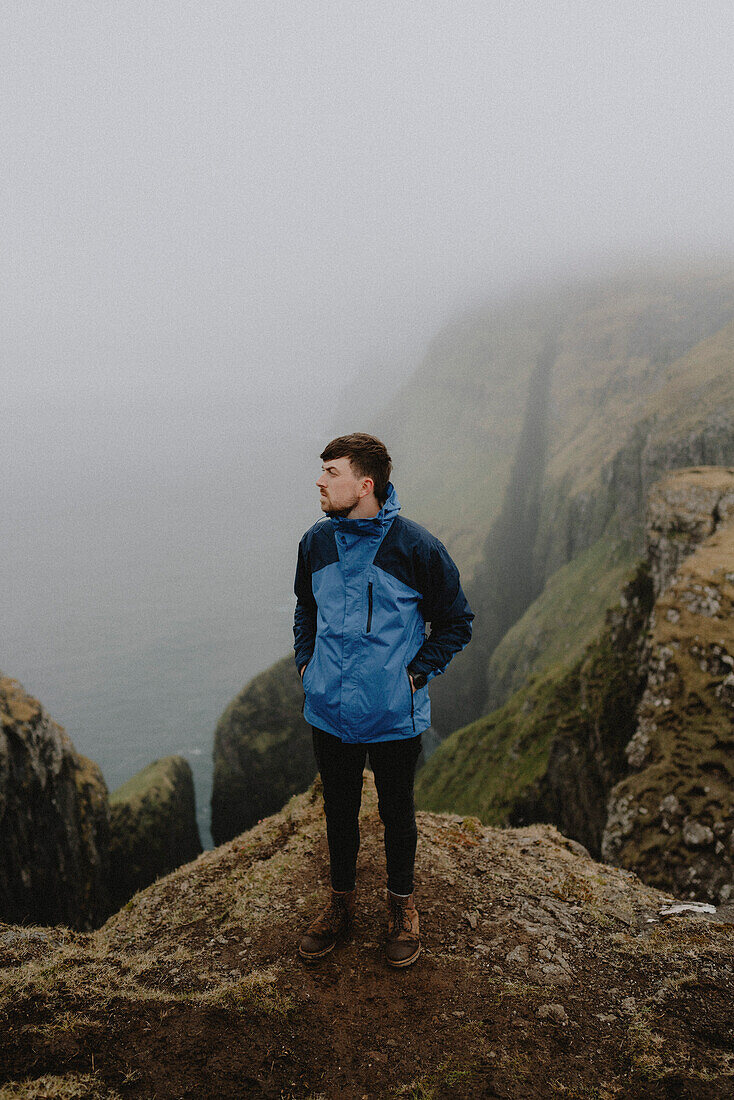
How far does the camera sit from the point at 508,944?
5.55 meters

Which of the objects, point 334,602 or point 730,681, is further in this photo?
point 730,681

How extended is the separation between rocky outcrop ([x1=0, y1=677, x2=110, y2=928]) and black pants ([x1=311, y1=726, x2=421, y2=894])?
17397 mm

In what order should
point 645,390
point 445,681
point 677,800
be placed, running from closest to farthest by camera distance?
point 677,800 < point 445,681 < point 645,390

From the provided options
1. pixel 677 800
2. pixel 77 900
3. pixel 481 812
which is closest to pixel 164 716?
pixel 481 812

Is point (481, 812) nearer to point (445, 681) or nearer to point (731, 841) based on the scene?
point (731, 841)

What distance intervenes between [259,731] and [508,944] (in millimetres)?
64119

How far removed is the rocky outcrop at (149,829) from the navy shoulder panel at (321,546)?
152 feet

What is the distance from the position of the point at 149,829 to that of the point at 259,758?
1644cm

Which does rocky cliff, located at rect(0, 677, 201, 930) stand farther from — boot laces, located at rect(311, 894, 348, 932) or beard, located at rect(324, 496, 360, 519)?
beard, located at rect(324, 496, 360, 519)

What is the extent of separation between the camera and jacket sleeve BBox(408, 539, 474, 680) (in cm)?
466

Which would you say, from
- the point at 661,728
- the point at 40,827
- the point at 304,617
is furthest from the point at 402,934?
the point at 40,827

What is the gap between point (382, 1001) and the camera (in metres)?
4.55

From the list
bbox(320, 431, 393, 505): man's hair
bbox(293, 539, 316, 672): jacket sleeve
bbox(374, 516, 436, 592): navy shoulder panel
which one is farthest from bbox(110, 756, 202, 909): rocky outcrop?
bbox(320, 431, 393, 505): man's hair

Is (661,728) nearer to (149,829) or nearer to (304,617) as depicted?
(304,617)
